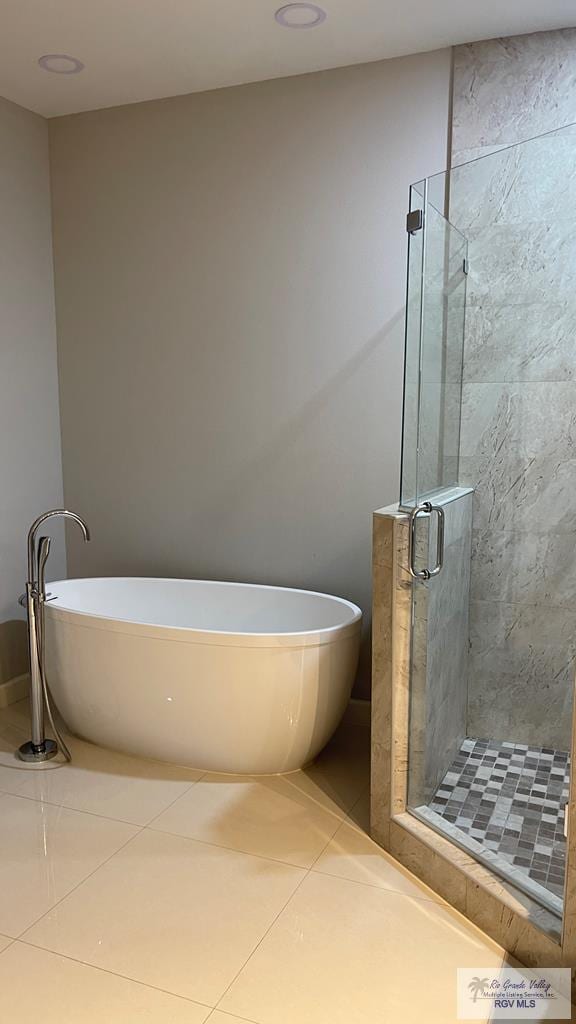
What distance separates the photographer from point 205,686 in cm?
269

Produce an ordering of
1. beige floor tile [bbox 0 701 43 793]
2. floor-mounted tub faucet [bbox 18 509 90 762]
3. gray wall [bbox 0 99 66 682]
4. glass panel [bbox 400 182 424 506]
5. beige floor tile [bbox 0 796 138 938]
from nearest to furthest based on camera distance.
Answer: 1. beige floor tile [bbox 0 796 138 938]
2. glass panel [bbox 400 182 424 506]
3. beige floor tile [bbox 0 701 43 793]
4. floor-mounted tub faucet [bbox 18 509 90 762]
5. gray wall [bbox 0 99 66 682]

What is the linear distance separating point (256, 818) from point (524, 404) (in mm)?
1650

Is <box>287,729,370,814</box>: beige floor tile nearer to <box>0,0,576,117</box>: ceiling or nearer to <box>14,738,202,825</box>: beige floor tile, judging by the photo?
<box>14,738,202,825</box>: beige floor tile

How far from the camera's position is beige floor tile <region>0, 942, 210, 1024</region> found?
169 cm

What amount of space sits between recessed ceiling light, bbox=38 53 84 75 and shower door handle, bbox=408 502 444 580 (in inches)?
89.9

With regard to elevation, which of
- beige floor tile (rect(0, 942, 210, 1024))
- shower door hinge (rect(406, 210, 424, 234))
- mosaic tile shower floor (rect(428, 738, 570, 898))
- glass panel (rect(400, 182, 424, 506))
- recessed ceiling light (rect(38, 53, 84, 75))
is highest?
recessed ceiling light (rect(38, 53, 84, 75))

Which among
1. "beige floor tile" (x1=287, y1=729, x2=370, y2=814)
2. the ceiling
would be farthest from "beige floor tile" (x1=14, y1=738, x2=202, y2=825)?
the ceiling

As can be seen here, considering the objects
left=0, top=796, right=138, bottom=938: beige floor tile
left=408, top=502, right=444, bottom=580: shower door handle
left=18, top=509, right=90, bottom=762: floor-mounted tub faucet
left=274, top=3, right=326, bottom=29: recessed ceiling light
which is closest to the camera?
left=0, top=796, right=138, bottom=938: beige floor tile

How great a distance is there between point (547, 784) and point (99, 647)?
1.65 meters

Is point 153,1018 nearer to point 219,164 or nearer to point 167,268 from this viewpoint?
point 167,268

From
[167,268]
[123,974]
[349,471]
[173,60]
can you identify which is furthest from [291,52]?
[123,974]

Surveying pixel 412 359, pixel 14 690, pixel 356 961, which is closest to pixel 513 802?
pixel 356 961

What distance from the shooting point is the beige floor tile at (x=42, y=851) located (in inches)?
81.8

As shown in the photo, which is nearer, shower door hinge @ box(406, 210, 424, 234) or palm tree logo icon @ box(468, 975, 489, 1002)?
palm tree logo icon @ box(468, 975, 489, 1002)
